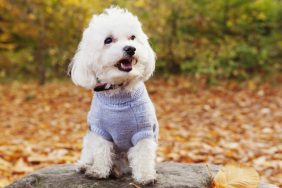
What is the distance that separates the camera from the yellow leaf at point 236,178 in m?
3.38

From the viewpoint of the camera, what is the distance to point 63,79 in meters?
12.0

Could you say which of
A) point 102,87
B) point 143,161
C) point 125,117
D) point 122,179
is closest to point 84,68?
point 102,87

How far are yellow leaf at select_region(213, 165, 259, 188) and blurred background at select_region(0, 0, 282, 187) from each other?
9.63 ft

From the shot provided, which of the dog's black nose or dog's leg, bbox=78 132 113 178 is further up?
the dog's black nose

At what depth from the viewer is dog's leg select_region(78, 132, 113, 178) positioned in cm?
334

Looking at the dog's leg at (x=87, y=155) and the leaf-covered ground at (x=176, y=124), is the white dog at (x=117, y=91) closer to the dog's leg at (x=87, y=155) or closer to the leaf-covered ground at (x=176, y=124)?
the dog's leg at (x=87, y=155)

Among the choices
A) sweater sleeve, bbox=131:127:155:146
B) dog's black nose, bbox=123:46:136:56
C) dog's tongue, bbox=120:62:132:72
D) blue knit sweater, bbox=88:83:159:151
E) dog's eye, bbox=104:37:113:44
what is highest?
dog's eye, bbox=104:37:113:44

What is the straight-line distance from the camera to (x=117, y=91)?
3.30 m

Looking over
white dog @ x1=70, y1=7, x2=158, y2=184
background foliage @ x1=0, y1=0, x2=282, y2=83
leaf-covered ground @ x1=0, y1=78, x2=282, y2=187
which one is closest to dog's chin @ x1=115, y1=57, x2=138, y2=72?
white dog @ x1=70, y1=7, x2=158, y2=184

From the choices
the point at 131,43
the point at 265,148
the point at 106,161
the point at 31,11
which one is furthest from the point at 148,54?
the point at 31,11

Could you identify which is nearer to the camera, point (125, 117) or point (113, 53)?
point (113, 53)

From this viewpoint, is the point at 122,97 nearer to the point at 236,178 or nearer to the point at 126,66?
the point at 126,66

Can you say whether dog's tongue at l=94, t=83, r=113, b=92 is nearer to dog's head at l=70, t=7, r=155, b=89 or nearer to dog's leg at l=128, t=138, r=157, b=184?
dog's head at l=70, t=7, r=155, b=89

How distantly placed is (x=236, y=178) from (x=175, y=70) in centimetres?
800
